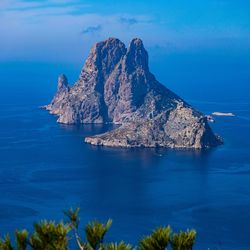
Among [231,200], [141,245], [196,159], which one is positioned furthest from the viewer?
[196,159]

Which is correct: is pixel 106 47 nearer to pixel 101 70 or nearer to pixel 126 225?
pixel 101 70

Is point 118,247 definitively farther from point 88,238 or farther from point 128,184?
point 128,184

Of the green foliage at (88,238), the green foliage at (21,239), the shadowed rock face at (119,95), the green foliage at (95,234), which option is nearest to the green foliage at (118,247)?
the green foliage at (88,238)

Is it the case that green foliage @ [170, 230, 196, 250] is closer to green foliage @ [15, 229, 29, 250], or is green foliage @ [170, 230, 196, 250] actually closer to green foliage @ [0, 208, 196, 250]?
green foliage @ [0, 208, 196, 250]

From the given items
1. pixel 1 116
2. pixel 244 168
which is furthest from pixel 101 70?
pixel 244 168

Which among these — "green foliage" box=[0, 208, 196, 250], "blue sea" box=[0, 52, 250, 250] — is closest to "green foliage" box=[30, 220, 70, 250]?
"green foliage" box=[0, 208, 196, 250]
